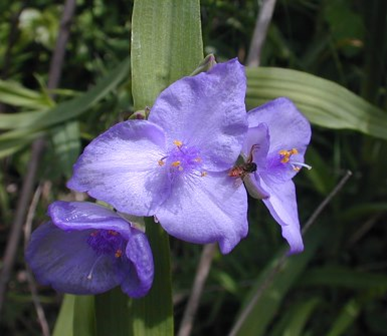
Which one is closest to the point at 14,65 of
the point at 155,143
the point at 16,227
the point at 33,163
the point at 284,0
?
the point at 33,163

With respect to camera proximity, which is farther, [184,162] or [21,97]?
[21,97]

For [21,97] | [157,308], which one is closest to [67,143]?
[21,97]

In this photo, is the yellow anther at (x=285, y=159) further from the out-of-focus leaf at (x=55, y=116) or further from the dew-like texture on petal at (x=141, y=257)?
the out-of-focus leaf at (x=55, y=116)

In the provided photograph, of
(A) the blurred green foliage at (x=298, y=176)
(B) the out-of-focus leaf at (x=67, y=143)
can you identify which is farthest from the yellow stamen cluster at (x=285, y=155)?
(B) the out-of-focus leaf at (x=67, y=143)

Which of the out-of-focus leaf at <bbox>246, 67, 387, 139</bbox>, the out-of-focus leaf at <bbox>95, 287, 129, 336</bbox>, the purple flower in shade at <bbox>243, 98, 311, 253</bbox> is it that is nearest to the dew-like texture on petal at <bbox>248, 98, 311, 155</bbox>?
the purple flower in shade at <bbox>243, 98, 311, 253</bbox>

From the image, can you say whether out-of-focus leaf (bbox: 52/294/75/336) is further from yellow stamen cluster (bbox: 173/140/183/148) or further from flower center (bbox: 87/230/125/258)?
yellow stamen cluster (bbox: 173/140/183/148)

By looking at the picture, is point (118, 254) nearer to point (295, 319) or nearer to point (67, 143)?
point (67, 143)

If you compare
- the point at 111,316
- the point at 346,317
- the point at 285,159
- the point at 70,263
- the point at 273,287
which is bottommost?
the point at 346,317

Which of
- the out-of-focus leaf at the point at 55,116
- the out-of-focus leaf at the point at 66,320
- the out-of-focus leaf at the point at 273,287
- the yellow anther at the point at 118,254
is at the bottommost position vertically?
the out-of-focus leaf at the point at 273,287
